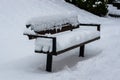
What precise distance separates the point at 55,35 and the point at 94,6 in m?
8.75

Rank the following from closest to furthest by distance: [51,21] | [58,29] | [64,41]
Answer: [64,41], [51,21], [58,29]

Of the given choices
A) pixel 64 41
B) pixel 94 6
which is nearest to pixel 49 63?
pixel 64 41

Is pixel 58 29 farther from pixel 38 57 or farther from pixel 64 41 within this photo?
pixel 64 41

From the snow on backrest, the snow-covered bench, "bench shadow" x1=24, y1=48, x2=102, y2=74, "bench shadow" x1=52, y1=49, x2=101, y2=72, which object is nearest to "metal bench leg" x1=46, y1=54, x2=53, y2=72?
the snow-covered bench

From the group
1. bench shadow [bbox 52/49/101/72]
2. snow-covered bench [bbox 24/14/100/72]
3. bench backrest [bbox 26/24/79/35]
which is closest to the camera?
snow-covered bench [bbox 24/14/100/72]

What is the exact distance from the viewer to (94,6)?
16438mm

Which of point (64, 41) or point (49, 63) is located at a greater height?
point (64, 41)

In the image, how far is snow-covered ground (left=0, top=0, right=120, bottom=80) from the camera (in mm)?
6652

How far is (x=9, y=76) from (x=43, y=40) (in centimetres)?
101

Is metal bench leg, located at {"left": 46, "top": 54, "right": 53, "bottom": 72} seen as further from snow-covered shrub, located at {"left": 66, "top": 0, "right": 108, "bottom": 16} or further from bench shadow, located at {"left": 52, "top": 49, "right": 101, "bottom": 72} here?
snow-covered shrub, located at {"left": 66, "top": 0, "right": 108, "bottom": 16}

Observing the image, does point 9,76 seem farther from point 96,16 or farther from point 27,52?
point 96,16

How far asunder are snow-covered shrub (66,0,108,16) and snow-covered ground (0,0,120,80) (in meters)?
4.01

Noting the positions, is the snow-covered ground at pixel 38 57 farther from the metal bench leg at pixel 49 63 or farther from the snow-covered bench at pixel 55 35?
the snow-covered bench at pixel 55 35

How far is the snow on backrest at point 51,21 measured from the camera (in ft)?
23.8
